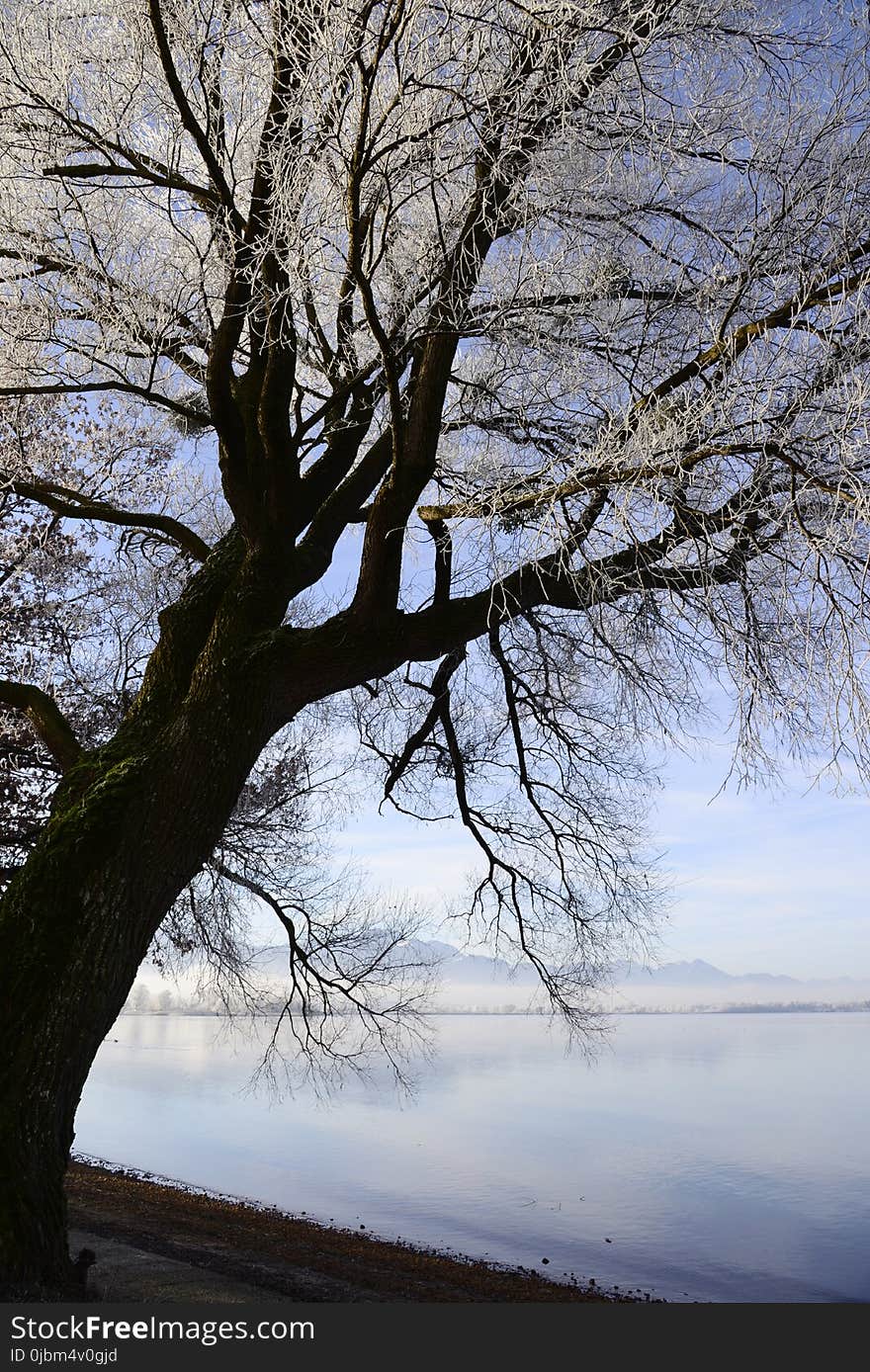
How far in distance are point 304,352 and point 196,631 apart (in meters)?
1.68

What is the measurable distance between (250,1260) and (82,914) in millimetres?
2978

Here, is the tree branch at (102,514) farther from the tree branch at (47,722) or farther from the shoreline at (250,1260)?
the shoreline at (250,1260)

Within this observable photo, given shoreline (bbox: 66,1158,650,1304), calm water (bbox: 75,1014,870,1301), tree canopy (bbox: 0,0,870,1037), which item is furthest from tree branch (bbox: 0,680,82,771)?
calm water (bbox: 75,1014,870,1301)

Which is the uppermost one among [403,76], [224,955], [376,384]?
[376,384]

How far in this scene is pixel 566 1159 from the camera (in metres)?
14.7

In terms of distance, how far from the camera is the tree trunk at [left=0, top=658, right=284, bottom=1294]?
11.3 feet

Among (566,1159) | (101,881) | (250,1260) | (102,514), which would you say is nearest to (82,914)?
(101,881)

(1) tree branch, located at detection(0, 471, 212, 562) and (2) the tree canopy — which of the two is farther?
(1) tree branch, located at detection(0, 471, 212, 562)

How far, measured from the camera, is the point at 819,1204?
12641 millimetres

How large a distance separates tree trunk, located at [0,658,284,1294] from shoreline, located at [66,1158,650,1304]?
53cm

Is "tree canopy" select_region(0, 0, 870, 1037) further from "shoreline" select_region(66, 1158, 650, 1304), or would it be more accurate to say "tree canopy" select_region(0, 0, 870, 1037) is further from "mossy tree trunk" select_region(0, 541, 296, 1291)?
"shoreline" select_region(66, 1158, 650, 1304)

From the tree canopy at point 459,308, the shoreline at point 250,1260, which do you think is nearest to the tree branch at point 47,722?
the tree canopy at point 459,308

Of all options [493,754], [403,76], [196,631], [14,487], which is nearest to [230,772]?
[196,631]

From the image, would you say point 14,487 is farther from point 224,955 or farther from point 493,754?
point 224,955
